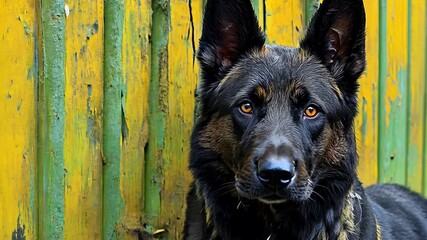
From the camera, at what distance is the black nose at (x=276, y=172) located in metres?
3.35

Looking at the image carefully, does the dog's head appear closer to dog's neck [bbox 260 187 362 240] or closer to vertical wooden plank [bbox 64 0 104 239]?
dog's neck [bbox 260 187 362 240]

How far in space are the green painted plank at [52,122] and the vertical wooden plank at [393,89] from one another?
2824 millimetres

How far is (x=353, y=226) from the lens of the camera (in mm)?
3895

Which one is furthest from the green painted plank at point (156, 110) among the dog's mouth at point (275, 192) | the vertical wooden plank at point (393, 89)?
the vertical wooden plank at point (393, 89)

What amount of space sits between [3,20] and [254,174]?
1.49 metres

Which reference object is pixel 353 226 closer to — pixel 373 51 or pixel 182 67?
pixel 182 67

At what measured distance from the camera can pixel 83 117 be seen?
159 inches

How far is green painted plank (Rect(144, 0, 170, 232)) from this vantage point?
434cm

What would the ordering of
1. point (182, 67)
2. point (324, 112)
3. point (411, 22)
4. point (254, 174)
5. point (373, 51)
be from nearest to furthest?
point (254, 174) → point (324, 112) → point (182, 67) → point (373, 51) → point (411, 22)

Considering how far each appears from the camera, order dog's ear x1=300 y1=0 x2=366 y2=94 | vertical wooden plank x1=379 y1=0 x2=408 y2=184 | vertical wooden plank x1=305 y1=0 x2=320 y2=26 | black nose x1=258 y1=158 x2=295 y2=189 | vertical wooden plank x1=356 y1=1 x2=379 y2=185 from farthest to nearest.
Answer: vertical wooden plank x1=379 y1=0 x2=408 y2=184, vertical wooden plank x1=356 y1=1 x2=379 y2=185, vertical wooden plank x1=305 y1=0 x2=320 y2=26, dog's ear x1=300 y1=0 x2=366 y2=94, black nose x1=258 y1=158 x2=295 y2=189

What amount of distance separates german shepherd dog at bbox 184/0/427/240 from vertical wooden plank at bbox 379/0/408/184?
5.89ft

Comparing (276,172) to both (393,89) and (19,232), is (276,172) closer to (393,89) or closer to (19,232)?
(19,232)

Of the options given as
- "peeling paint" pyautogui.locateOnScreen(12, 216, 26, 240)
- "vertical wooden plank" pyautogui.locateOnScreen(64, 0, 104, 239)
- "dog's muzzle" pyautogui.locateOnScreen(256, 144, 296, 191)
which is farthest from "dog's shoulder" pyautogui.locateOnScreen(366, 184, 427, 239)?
"peeling paint" pyautogui.locateOnScreen(12, 216, 26, 240)

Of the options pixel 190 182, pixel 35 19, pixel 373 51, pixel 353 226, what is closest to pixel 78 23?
pixel 35 19
